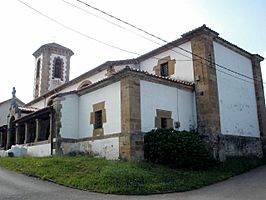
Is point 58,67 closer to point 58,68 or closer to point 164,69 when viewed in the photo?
point 58,68

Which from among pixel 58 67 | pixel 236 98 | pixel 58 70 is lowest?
pixel 236 98

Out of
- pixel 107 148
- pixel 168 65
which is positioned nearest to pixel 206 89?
pixel 168 65

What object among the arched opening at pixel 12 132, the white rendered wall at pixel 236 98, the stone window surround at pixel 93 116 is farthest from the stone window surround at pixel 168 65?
the arched opening at pixel 12 132

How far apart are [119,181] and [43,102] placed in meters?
19.6

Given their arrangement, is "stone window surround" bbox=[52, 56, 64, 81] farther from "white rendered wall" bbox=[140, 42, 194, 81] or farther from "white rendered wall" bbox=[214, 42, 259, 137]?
"white rendered wall" bbox=[214, 42, 259, 137]

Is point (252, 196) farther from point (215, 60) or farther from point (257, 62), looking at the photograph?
point (257, 62)

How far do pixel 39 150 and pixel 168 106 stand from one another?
8.23 m

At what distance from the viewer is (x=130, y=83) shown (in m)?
14.7

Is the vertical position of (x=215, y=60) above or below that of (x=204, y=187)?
above

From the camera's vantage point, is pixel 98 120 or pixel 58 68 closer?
pixel 98 120

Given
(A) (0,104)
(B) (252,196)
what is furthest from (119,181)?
(A) (0,104)

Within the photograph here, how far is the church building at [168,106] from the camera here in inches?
588

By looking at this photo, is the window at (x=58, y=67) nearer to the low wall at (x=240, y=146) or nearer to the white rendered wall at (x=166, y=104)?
the white rendered wall at (x=166, y=104)

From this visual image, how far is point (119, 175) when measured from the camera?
10469 millimetres
